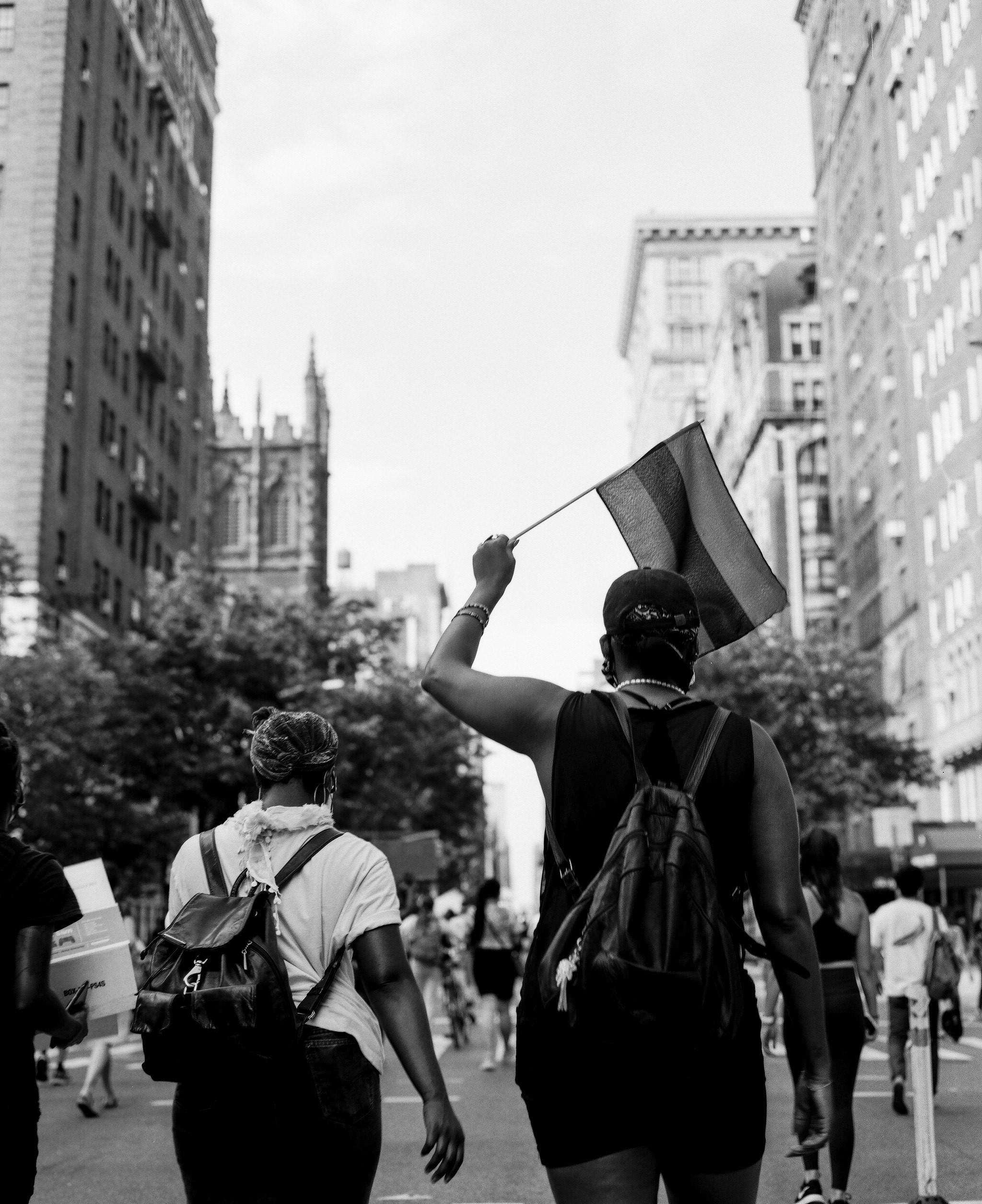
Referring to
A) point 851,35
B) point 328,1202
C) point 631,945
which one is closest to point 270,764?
point 328,1202

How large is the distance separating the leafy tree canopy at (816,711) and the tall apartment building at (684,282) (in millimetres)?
101996

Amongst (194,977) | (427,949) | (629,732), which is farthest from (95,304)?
(629,732)

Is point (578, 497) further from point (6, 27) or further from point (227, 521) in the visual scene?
point (227, 521)

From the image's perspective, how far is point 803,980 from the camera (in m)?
3.73

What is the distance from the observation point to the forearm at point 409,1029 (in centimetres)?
422

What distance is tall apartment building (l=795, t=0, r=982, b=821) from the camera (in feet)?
177

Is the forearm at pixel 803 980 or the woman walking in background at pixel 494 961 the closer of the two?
the forearm at pixel 803 980

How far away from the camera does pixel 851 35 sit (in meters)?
74.4

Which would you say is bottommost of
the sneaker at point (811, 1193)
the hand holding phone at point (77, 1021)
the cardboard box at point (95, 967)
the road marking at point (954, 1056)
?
the road marking at point (954, 1056)

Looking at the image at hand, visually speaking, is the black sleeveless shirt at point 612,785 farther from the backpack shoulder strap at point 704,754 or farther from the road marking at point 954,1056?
the road marking at point 954,1056

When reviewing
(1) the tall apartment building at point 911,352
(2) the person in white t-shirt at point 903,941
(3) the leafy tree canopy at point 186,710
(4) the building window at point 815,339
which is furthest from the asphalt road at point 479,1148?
(4) the building window at point 815,339

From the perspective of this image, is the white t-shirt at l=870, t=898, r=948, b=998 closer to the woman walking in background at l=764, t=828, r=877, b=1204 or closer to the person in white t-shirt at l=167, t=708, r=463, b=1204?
the woman walking in background at l=764, t=828, r=877, b=1204

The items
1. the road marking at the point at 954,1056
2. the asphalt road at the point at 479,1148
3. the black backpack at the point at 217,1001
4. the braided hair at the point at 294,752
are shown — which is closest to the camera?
the black backpack at the point at 217,1001

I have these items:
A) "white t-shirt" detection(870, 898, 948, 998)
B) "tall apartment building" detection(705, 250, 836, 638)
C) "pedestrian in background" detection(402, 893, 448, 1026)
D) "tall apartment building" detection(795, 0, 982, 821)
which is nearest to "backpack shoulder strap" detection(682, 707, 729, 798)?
"white t-shirt" detection(870, 898, 948, 998)
